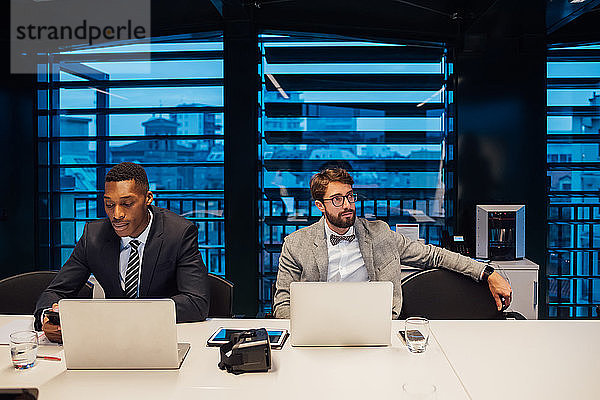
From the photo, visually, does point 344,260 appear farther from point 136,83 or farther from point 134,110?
point 136,83

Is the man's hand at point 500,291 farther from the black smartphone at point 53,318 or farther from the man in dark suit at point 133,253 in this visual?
the black smartphone at point 53,318

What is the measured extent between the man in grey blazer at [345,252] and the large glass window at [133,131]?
2.05 meters

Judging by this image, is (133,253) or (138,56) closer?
(133,253)

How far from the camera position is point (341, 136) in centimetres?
460

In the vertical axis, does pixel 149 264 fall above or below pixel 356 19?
below

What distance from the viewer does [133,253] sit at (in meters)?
2.38

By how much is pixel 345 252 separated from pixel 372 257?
0.17 meters

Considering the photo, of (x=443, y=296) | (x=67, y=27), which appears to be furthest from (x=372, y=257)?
(x=67, y=27)

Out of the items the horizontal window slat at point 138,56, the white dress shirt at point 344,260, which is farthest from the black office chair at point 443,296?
the horizontal window slat at point 138,56

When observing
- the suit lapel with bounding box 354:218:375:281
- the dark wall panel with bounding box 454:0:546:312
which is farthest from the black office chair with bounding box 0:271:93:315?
the dark wall panel with bounding box 454:0:546:312

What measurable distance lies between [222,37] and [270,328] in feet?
10.4

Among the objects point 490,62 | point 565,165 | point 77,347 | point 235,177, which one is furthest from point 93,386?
point 565,165

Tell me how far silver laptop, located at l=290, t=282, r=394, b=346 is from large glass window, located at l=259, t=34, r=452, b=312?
9.32ft

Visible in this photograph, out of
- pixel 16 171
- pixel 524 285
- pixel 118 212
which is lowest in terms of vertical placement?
pixel 524 285
